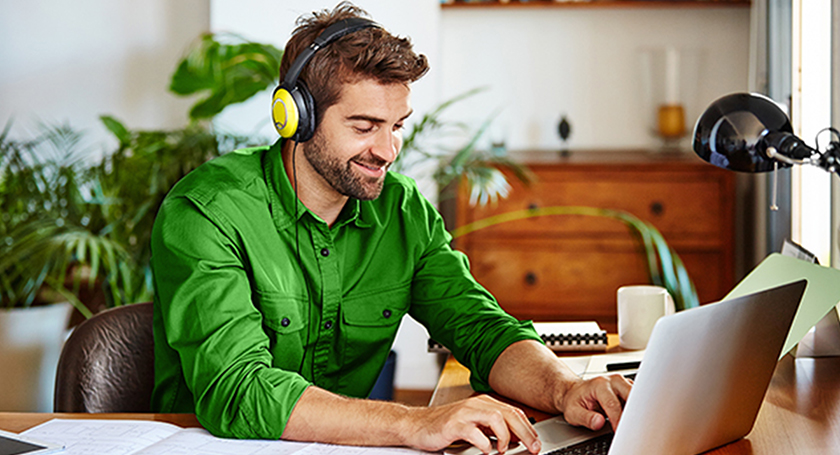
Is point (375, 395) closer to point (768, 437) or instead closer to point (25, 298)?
point (25, 298)

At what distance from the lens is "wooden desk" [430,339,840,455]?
0.97 m

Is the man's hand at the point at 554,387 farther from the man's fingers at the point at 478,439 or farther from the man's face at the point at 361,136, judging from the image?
the man's face at the point at 361,136

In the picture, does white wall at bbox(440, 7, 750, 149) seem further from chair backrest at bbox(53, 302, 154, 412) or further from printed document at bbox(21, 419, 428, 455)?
printed document at bbox(21, 419, 428, 455)

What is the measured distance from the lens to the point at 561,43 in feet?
11.9

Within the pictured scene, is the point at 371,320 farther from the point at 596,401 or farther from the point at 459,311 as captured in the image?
the point at 596,401

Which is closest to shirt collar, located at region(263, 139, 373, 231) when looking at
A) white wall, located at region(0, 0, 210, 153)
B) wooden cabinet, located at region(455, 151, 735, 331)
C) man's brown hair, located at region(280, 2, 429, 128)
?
man's brown hair, located at region(280, 2, 429, 128)

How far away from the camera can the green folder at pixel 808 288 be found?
1210 millimetres

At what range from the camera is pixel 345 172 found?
1.38 m

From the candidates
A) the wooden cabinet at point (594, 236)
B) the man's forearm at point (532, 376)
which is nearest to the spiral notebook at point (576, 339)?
the man's forearm at point (532, 376)

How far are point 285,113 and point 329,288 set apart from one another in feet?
1.02

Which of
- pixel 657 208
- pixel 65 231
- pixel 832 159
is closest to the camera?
pixel 832 159

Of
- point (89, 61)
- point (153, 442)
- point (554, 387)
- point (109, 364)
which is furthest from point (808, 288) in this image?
point (89, 61)

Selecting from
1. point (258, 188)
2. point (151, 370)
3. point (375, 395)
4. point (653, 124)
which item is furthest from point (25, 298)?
point (653, 124)

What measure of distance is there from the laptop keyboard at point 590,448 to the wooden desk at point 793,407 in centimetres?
12
